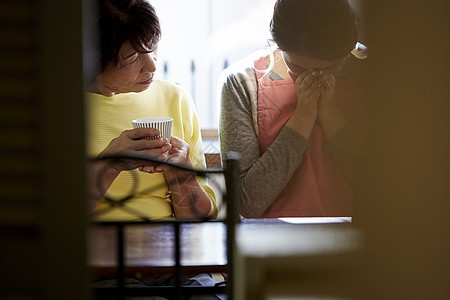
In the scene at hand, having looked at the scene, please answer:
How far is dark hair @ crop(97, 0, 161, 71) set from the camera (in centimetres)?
106

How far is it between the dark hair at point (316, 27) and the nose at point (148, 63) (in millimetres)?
311

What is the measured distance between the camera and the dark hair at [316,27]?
1.09 metres

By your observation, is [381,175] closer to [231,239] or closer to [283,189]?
[231,239]

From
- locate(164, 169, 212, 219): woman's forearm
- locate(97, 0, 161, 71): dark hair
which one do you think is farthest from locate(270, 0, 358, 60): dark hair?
locate(164, 169, 212, 219): woman's forearm

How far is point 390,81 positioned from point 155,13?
2.15ft

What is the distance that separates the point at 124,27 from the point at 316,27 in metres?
0.45

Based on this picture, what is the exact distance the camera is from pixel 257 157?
46.8 inches

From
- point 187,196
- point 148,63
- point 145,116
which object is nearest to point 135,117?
point 145,116

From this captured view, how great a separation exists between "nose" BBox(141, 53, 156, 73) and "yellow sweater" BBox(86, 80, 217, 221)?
0.09 metres

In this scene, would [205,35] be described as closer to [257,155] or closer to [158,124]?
[257,155]

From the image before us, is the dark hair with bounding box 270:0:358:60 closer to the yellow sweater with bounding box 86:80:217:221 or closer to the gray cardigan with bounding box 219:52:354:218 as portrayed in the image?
the gray cardigan with bounding box 219:52:354:218

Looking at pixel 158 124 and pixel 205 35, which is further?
pixel 205 35

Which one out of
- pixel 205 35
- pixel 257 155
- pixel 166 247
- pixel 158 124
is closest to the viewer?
pixel 166 247

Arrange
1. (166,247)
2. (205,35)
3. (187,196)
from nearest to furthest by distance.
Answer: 1. (166,247)
2. (187,196)
3. (205,35)
